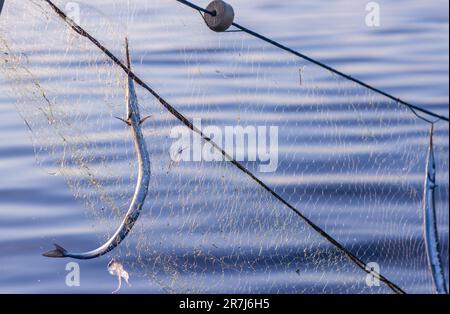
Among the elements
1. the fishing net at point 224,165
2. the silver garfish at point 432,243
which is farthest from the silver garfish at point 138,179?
the silver garfish at point 432,243

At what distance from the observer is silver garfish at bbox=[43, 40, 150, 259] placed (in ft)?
28.8

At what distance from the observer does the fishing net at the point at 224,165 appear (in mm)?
9406

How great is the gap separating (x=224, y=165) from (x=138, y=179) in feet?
3.34

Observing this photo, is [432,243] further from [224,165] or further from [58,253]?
[58,253]

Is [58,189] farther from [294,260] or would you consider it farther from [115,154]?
→ [294,260]

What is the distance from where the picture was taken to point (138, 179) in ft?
30.1

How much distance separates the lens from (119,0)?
904cm

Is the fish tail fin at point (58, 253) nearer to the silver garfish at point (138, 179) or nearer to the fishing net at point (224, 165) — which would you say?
the silver garfish at point (138, 179)

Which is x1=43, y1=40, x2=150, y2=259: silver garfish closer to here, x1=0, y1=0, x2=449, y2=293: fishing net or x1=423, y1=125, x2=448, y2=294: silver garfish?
x1=0, y1=0, x2=449, y2=293: fishing net

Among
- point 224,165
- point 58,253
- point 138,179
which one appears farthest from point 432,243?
point 58,253

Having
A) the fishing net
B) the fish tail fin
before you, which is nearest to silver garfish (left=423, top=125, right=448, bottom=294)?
the fishing net

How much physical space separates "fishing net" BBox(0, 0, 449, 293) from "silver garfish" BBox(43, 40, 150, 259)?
0.49ft
